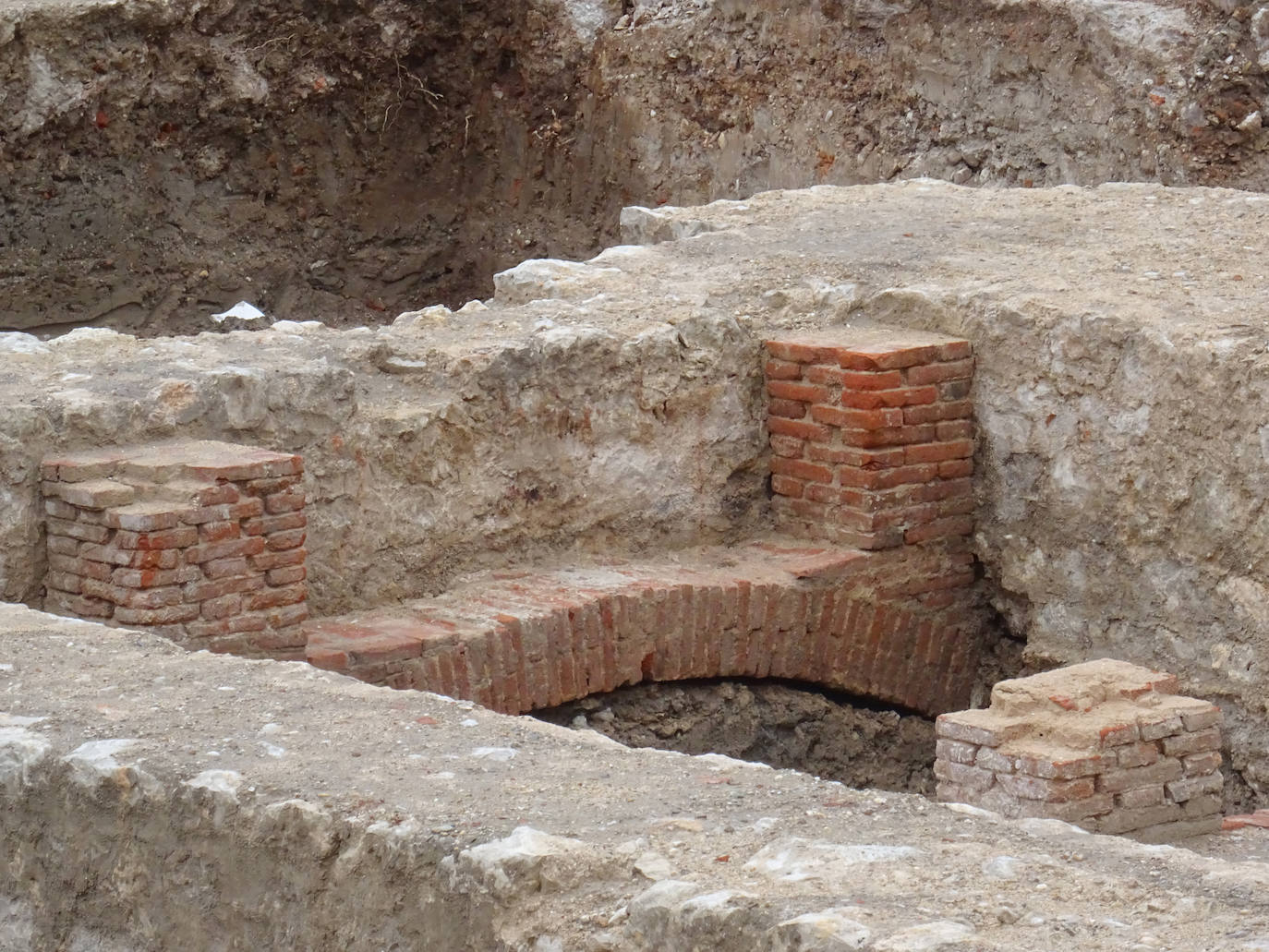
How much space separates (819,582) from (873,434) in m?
0.48

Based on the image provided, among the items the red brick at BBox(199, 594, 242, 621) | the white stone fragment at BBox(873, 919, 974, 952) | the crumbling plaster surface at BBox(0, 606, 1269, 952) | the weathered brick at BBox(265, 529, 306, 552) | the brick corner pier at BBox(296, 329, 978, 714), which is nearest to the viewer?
the white stone fragment at BBox(873, 919, 974, 952)

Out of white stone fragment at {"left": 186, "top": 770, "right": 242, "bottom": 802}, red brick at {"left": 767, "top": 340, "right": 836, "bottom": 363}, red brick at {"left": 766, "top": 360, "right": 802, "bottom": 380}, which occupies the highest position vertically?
red brick at {"left": 767, "top": 340, "right": 836, "bottom": 363}

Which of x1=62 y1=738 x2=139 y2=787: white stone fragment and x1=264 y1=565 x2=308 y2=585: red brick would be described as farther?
x1=264 y1=565 x2=308 y2=585: red brick

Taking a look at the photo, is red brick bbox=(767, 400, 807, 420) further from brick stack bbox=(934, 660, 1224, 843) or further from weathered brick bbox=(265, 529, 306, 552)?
weathered brick bbox=(265, 529, 306, 552)

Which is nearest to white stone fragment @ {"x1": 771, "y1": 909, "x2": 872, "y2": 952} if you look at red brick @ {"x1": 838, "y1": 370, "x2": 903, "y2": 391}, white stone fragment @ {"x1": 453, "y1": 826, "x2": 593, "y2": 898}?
white stone fragment @ {"x1": 453, "y1": 826, "x2": 593, "y2": 898}

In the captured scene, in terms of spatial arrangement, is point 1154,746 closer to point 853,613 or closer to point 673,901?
point 853,613

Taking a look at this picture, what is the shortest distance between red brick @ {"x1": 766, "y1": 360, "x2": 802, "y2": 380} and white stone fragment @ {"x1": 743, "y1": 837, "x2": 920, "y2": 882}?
10.7 ft

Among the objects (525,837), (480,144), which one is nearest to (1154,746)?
(525,837)

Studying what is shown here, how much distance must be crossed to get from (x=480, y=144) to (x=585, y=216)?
3.73 ft

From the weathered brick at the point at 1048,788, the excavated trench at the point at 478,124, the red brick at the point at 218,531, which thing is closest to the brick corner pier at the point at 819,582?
the red brick at the point at 218,531

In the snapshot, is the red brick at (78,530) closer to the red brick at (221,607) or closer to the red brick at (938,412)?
the red brick at (221,607)

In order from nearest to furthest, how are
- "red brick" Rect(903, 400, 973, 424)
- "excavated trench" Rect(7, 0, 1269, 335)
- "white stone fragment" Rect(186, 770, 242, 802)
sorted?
1. "white stone fragment" Rect(186, 770, 242, 802)
2. "red brick" Rect(903, 400, 973, 424)
3. "excavated trench" Rect(7, 0, 1269, 335)

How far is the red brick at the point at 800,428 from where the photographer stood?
5.99 metres

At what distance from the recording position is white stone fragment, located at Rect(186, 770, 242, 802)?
10.3ft
